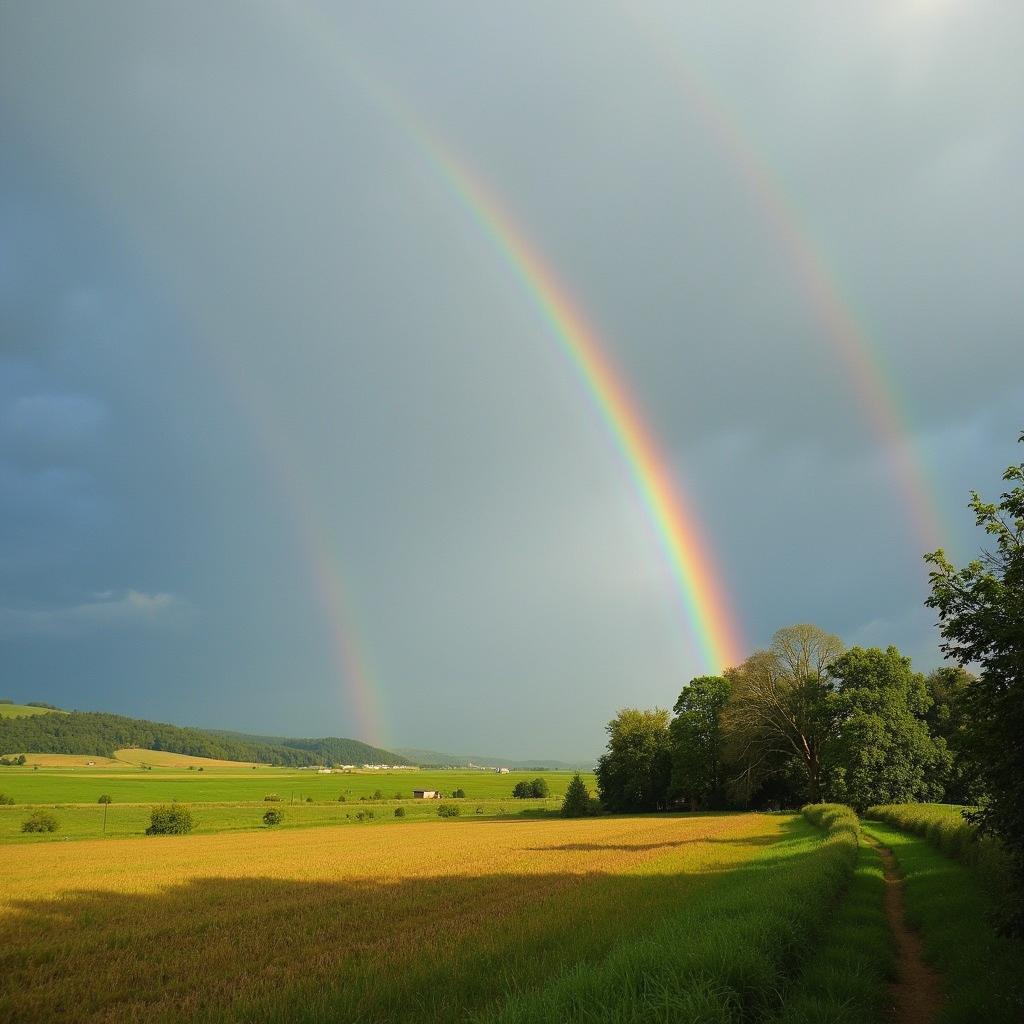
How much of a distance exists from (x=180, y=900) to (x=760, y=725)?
55056mm

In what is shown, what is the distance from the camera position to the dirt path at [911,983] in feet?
31.3

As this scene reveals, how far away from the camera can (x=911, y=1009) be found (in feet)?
32.1

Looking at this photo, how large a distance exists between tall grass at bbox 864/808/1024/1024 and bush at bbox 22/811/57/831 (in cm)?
7003

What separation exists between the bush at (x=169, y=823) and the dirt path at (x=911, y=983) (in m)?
64.6

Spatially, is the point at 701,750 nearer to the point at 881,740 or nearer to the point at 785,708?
the point at 785,708

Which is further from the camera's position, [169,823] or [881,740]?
[169,823]

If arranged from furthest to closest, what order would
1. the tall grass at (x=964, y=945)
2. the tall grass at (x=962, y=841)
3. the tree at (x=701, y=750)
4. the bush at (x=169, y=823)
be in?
the tree at (x=701, y=750), the bush at (x=169, y=823), the tall grass at (x=962, y=841), the tall grass at (x=964, y=945)

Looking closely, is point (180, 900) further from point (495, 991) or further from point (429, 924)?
point (495, 991)

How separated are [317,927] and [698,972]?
1236 centimetres

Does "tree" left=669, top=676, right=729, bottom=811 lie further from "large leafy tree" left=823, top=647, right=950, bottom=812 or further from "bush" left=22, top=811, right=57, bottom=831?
"bush" left=22, top=811, right=57, bottom=831

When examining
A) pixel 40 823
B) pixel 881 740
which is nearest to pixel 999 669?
pixel 881 740

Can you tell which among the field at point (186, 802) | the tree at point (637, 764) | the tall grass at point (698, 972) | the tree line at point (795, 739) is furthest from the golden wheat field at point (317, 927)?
the tree at point (637, 764)

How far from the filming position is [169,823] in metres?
62.6

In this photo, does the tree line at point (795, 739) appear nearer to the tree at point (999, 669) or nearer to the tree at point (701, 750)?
the tree at point (701, 750)
